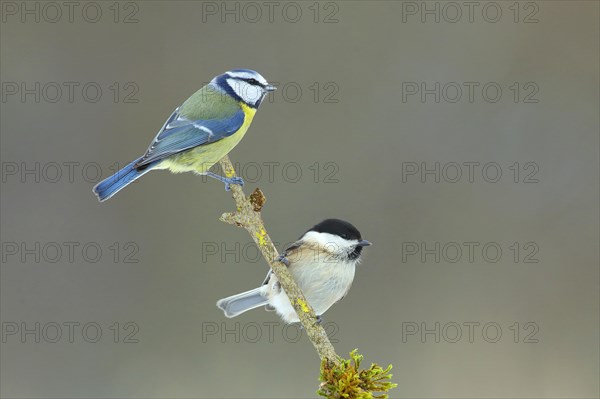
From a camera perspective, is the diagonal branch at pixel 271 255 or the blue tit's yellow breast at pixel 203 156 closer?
the diagonal branch at pixel 271 255

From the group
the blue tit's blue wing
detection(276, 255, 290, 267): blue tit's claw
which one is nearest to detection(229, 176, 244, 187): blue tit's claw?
detection(276, 255, 290, 267): blue tit's claw

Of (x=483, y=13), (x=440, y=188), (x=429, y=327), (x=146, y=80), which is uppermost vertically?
(x=483, y=13)

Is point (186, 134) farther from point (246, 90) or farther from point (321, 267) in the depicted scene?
point (321, 267)

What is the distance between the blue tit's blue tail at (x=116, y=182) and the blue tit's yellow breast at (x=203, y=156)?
99 mm

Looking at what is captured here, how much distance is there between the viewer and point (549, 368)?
4.29 m

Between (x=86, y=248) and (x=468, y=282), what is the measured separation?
7.84ft

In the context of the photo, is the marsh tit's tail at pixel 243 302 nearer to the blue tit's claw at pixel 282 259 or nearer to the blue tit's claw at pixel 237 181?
the blue tit's claw at pixel 282 259

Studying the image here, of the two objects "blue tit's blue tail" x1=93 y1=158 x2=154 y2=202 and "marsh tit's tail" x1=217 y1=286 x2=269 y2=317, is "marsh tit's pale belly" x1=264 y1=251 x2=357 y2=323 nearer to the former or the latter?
"marsh tit's tail" x1=217 y1=286 x2=269 y2=317

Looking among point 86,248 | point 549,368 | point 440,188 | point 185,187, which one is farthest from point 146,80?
point 549,368

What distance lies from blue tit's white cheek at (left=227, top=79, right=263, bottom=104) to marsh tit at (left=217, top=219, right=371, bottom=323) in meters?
0.48

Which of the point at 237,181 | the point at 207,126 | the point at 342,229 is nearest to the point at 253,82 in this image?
the point at 207,126

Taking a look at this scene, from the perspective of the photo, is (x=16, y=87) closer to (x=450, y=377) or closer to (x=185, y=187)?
(x=185, y=187)

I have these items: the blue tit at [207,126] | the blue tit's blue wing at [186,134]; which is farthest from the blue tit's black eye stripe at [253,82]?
the blue tit's blue wing at [186,134]

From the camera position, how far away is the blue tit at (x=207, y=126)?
1.97 m
